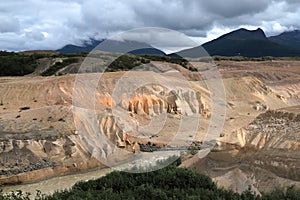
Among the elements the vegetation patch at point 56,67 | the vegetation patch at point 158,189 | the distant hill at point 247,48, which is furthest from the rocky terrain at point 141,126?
the distant hill at point 247,48

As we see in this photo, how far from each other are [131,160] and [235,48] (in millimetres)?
159806

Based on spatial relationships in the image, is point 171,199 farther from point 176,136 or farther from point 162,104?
point 162,104

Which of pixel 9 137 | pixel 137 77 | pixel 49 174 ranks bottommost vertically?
pixel 49 174

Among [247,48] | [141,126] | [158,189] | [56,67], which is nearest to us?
[158,189]

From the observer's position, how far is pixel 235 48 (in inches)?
6914

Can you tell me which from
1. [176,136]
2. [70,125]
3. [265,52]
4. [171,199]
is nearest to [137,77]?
[176,136]

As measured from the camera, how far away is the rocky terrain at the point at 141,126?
44.0 feet

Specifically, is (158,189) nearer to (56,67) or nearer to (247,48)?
(56,67)

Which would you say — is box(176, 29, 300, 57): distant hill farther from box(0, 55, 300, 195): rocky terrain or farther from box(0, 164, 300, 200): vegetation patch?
box(0, 164, 300, 200): vegetation patch

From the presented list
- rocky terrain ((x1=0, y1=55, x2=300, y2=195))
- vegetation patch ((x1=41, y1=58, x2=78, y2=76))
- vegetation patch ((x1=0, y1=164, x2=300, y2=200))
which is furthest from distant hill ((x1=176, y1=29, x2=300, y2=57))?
vegetation patch ((x1=0, y1=164, x2=300, y2=200))

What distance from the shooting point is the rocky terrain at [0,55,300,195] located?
1341 centimetres

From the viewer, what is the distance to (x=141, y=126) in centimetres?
2969

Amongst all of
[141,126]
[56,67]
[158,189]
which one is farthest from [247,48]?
[158,189]

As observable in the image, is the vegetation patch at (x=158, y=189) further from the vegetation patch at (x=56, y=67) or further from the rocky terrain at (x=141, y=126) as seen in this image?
the vegetation patch at (x=56, y=67)
